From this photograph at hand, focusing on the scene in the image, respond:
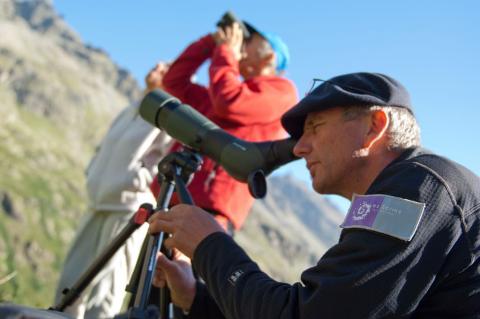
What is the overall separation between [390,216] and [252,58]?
2.78 meters

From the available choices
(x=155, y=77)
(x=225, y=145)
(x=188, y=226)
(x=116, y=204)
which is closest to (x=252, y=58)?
(x=155, y=77)

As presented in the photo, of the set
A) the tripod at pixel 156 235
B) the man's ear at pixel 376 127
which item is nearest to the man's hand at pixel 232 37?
the tripod at pixel 156 235

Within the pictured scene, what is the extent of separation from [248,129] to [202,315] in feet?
5.08

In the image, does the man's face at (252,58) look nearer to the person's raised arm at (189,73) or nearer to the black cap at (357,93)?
the person's raised arm at (189,73)

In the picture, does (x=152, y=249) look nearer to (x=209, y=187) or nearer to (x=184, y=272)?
(x=184, y=272)

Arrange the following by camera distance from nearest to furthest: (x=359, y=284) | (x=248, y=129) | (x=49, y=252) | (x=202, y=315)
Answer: (x=359, y=284), (x=202, y=315), (x=248, y=129), (x=49, y=252)

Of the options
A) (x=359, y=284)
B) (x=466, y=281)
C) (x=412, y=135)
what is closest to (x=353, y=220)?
(x=359, y=284)

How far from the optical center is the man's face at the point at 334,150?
2311mm

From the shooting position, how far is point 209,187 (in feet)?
12.3

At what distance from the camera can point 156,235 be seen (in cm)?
247

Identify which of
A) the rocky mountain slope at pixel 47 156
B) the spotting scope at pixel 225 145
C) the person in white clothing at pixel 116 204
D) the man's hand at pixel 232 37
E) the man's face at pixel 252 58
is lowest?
the rocky mountain slope at pixel 47 156

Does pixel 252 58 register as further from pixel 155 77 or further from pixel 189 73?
pixel 155 77

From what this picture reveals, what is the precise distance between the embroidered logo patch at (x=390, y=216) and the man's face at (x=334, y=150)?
38 centimetres

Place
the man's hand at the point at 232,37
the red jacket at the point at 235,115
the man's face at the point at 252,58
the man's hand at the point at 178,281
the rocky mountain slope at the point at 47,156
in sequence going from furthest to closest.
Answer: the rocky mountain slope at the point at 47,156, the man's face at the point at 252,58, the man's hand at the point at 232,37, the red jacket at the point at 235,115, the man's hand at the point at 178,281
